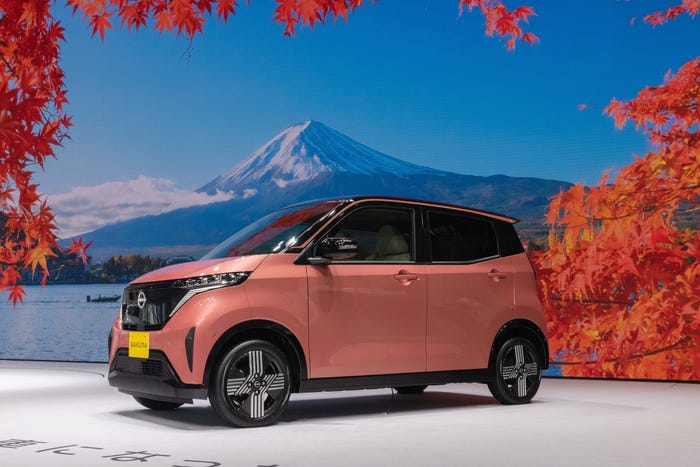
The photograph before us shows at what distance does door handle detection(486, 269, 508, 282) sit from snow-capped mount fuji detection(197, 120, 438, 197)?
6247 millimetres

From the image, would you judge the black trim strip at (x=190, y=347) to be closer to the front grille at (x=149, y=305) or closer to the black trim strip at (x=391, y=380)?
the front grille at (x=149, y=305)

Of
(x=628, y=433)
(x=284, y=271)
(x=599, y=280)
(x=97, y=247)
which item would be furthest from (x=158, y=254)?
(x=628, y=433)

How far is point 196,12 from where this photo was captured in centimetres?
841

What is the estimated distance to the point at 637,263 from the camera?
1027 centimetres

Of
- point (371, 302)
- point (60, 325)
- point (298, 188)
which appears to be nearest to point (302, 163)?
point (298, 188)

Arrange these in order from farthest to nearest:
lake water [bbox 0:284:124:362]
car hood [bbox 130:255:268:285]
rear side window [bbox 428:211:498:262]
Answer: lake water [bbox 0:284:124:362] < rear side window [bbox 428:211:498:262] < car hood [bbox 130:255:268:285]

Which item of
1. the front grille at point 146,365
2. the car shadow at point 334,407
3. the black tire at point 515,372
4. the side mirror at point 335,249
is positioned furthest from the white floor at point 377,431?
the side mirror at point 335,249

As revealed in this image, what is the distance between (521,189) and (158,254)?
26.1ft

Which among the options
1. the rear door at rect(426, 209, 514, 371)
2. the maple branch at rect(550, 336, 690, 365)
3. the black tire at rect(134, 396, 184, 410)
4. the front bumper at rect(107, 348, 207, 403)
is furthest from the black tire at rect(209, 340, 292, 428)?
the maple branch at rect(550, 336, 690, 365)

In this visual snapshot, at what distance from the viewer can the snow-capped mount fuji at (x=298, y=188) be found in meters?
14.2

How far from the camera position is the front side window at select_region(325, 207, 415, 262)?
25.1 feet

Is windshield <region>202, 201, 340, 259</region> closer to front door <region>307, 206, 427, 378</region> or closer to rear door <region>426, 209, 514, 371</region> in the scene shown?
front door <region>307, 206, 427, 378</region>

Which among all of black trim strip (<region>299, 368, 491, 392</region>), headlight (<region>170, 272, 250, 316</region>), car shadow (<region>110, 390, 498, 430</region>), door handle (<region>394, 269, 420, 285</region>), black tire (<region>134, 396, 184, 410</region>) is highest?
door handle (<region>394, 269, 420, 285</region>)

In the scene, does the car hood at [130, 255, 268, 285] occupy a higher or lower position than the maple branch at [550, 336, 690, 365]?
higher
